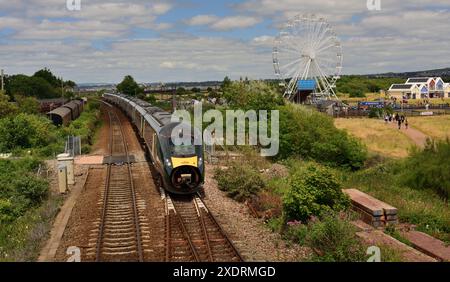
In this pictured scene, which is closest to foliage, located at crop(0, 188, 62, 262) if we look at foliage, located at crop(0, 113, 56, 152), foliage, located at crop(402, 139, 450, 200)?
foliage, located at crop(402, 139, 450, 200)

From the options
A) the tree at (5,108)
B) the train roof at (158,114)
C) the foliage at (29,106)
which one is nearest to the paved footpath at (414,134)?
the train roof at (158,114)

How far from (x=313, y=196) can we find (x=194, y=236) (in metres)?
3.41

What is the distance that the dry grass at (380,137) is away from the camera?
129ft

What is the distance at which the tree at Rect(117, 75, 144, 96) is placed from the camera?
10097 centimetres

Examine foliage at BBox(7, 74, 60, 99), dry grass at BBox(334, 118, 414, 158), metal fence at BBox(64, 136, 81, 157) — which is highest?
foliage at BBox(7, 74, 60, 99)

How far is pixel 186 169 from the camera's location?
53.5 feet

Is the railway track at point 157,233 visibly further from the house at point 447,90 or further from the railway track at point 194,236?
the house at point 447,90

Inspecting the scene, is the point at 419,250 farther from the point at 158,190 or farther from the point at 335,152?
the point at 335,152

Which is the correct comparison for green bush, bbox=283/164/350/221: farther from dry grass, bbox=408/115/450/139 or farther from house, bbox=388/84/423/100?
house, bbox=388/84/423/100

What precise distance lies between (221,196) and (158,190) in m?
2.54

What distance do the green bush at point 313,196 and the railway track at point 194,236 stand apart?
2137 millimetres

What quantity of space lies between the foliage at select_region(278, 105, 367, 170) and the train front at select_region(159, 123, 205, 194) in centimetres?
1188

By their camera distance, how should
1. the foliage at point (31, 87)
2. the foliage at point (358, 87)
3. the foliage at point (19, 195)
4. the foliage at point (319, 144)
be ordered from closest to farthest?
the foliage at point (19, 195) → the foliage at point (319, 144) → the foliage at point (31, 87) → the foliage at point (358, 87)
